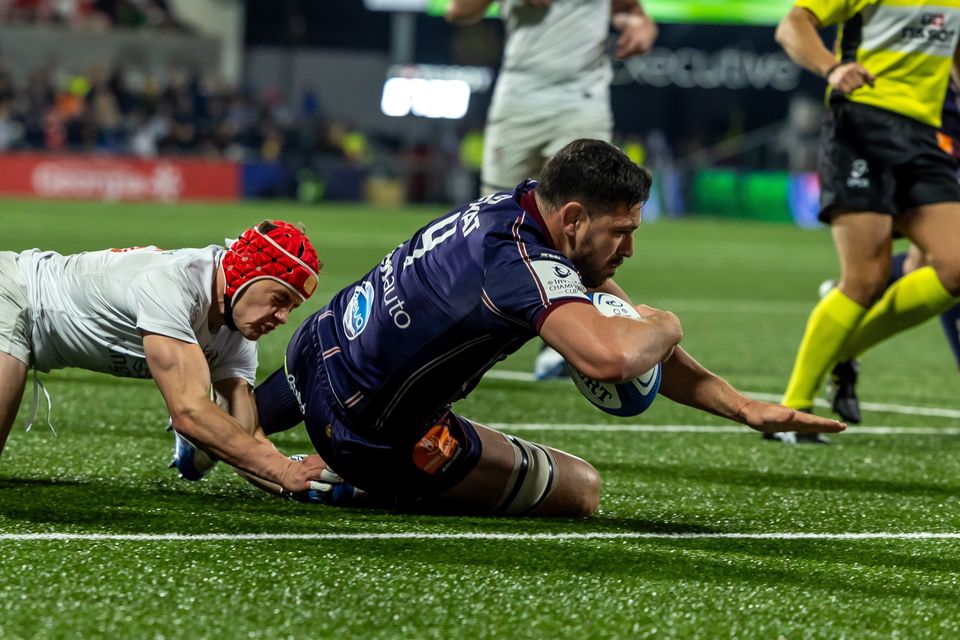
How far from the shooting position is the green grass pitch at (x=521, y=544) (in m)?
2.97

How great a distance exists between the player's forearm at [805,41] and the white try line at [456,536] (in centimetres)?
220

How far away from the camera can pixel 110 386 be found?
21.8 feet

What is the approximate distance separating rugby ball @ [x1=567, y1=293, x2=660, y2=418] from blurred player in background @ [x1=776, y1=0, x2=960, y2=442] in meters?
2.29

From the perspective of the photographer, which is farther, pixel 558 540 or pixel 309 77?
pixel 309 77

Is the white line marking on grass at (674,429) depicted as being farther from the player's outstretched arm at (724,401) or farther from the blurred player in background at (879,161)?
the player's outstretched arm at (724,401)

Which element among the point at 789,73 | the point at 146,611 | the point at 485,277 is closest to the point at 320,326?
the point at 485,277

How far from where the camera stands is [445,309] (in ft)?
11.9

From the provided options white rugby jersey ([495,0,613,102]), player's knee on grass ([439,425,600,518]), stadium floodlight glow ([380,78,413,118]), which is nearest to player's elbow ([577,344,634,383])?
player's knee on grass ([439,425,600,518])

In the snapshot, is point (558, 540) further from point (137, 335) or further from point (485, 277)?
point (137, 335)

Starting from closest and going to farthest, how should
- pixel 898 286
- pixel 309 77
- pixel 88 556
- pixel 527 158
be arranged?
1. pixel 88 556
2. pixel 898 286
3. pixel 527 158
4. pixel 309 77

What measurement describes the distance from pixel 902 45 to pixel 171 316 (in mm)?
3219

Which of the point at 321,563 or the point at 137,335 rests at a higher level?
the point at 137,335

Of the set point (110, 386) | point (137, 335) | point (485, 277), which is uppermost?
point (485, 277)

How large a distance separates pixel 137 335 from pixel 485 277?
1141 mm
